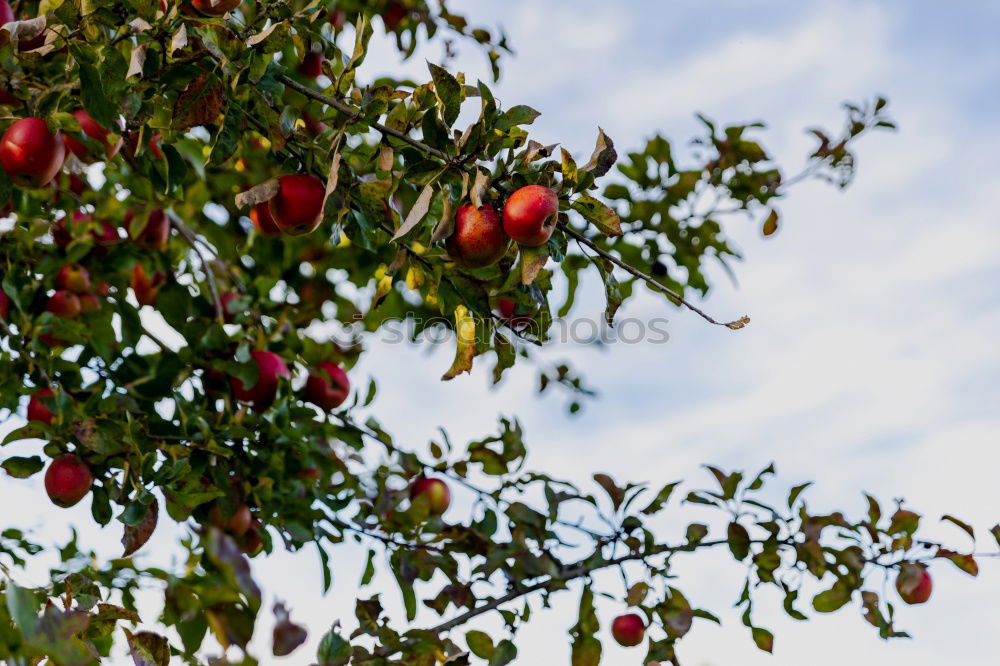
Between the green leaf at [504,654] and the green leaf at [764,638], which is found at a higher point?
the green leaf at [764,638]

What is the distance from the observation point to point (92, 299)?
8.68 feet

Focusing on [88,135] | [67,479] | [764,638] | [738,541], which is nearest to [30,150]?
[88,135]

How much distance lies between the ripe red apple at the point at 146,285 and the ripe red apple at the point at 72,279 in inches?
8.9

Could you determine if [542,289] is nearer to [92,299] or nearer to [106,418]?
[106,418]

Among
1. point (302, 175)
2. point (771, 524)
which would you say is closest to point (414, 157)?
point (302, 175)

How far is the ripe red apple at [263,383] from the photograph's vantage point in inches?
98.7

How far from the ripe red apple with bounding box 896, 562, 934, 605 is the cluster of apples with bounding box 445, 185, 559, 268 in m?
1.44

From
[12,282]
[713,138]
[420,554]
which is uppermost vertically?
[713,138]

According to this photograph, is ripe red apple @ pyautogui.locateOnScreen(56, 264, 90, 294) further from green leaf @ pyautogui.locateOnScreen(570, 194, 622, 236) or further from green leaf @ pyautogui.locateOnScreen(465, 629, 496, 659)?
green leaf @ pyautogui.locateOnScreen(570, 194, 622, 236)

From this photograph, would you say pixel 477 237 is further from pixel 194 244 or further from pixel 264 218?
pixel 194 244

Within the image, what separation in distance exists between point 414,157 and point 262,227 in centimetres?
46

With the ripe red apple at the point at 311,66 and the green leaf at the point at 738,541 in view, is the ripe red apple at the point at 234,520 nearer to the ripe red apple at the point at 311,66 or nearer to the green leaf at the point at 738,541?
the green leaf at the point at 738,541

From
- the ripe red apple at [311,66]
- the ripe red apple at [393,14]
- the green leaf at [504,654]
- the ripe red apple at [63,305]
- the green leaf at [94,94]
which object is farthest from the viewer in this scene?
the ripe red apple at [393,14]

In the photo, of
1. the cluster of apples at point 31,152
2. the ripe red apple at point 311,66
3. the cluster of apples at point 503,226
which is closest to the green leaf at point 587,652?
the cluster of apples at point 503,226
